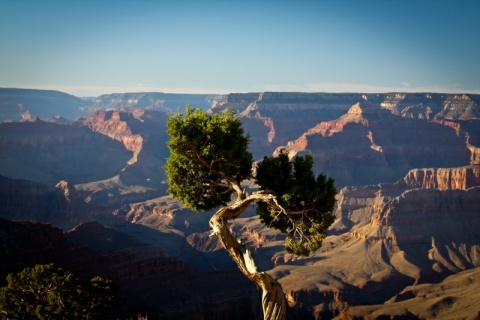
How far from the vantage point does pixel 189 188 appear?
28875 mm

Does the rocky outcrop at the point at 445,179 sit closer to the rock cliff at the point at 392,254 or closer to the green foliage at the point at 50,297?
the rock cliff at the point at 392,254

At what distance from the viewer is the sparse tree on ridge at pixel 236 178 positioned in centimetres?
2738

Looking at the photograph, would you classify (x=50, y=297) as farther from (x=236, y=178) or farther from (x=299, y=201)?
(x=299, y=201)

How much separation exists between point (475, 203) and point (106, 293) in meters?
102

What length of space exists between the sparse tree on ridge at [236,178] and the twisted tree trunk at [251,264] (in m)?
0.29

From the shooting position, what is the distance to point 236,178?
94.7ft

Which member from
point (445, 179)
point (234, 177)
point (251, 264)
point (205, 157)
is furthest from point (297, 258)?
point (251, 264)

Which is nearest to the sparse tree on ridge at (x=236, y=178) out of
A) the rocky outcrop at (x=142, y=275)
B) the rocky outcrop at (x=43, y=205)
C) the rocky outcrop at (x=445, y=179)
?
the rocky outcrop at (x=142, y=275)

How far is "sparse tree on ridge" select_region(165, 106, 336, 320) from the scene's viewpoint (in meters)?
27.4

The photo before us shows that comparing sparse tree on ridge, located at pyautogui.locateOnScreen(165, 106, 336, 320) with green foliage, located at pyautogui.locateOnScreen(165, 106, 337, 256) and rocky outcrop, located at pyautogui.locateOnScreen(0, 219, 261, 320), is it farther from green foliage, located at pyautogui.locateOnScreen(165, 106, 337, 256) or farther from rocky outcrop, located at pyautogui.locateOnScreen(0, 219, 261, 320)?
rocky outcrop, located at pyautogui.locateOnScreen(0, 219, 261, 320)

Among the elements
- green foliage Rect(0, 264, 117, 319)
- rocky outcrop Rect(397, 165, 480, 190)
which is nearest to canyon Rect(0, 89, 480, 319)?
rocky outcrop Rect(397, 165, 480, 190)

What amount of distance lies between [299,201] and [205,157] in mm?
5199

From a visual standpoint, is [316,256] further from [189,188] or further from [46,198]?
[189,188]

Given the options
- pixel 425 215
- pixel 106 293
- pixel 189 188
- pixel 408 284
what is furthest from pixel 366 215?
pixel 189 188
